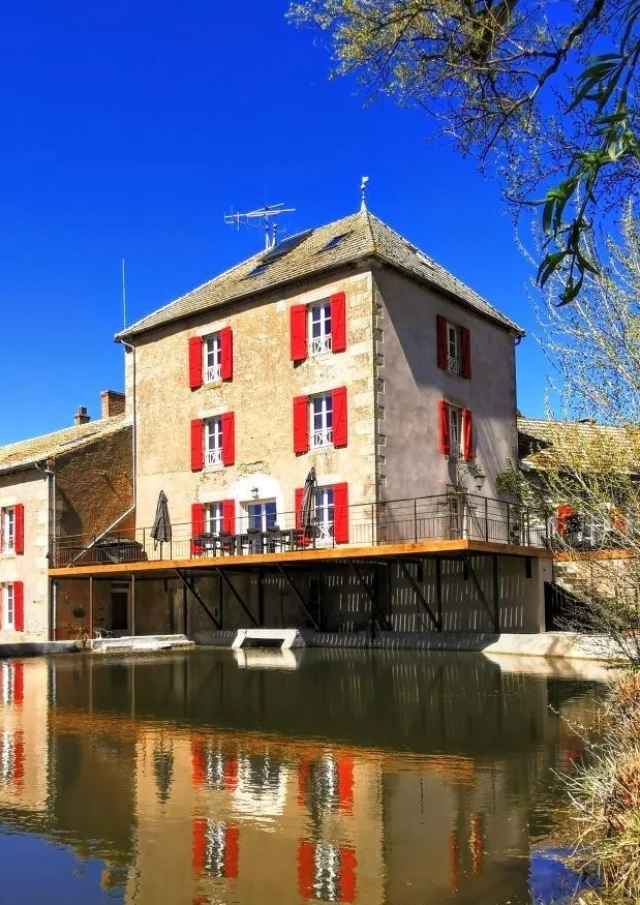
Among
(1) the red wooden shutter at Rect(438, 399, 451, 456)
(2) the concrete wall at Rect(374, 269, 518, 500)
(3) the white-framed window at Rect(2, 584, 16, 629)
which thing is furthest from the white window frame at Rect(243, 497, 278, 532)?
(3) the white-framed window at Rect(2, 584, 16, 629)

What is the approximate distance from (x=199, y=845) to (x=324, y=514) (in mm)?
15284

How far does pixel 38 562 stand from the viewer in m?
23.5

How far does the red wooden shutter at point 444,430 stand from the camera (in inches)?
855

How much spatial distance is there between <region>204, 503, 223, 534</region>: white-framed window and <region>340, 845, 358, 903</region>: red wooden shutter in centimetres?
1769

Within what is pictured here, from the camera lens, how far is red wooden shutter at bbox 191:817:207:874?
16.5 ft

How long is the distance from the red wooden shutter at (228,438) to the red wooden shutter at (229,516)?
103 centimetres

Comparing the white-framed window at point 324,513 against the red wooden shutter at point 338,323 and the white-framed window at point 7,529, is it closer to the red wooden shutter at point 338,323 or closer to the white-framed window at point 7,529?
the red wooden shutter at point 338,323

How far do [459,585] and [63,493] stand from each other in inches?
416

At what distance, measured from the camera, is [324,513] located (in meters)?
20.6

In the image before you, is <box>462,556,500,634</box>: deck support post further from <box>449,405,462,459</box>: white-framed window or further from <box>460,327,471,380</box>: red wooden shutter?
<box>460,327,471,380</box>: red wooden shutter

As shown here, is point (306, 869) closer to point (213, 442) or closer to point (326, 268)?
point (326, 268)

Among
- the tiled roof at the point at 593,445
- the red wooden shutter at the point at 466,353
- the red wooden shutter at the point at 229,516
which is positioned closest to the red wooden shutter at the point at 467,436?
the red wooden shutter at the point at 466,353

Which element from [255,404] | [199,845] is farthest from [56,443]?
[199,845]

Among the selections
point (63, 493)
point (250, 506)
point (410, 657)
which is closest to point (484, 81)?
point (410, 657)
